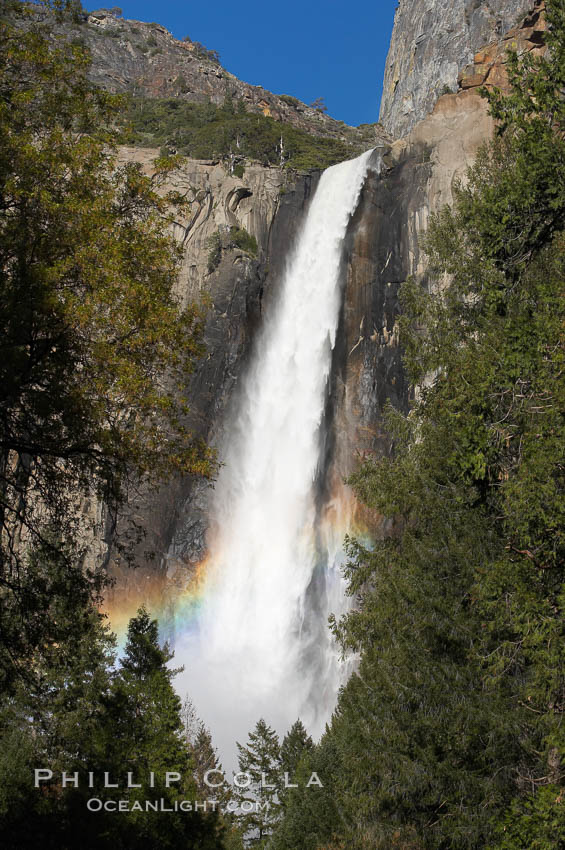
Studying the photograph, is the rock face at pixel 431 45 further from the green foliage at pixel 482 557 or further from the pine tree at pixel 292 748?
the green foliage at pixel 482 557

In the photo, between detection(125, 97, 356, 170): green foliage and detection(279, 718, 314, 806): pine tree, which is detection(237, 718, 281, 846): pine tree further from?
detection(125, 97, 356, 170): green foliage

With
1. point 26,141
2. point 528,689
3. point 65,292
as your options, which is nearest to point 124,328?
point 65,292

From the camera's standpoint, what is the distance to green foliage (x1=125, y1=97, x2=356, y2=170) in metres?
48.1

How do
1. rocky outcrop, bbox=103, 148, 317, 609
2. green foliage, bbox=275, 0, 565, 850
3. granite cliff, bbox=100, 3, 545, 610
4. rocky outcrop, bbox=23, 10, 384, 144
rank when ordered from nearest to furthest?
green foliage, bbox=275, 0, 565, 850, granite cliff, bbox=100, 3, 545, 610, rocky outcrop, bbox=103, 148, 317, 609, rocky outcrop, bbox=23, 10, 384, 144

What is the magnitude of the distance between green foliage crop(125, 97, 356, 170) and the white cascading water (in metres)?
8.62

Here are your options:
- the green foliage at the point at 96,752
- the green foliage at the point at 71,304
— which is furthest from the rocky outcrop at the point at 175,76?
the green foliage at the point at 71,304

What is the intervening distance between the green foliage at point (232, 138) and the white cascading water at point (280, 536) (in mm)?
8615

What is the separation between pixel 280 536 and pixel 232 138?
2813 centimetres

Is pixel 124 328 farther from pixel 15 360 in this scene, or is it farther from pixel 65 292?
pixel 15 360

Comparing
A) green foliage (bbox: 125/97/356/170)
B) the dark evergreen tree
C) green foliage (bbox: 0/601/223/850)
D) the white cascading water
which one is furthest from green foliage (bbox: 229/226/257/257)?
green foliage (bbox: 0/601/223/850)

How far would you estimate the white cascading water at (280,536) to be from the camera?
104 ft

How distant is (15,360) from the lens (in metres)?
7.28

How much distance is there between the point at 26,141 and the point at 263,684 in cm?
2726

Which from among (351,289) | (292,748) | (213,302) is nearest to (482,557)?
(292,748)
